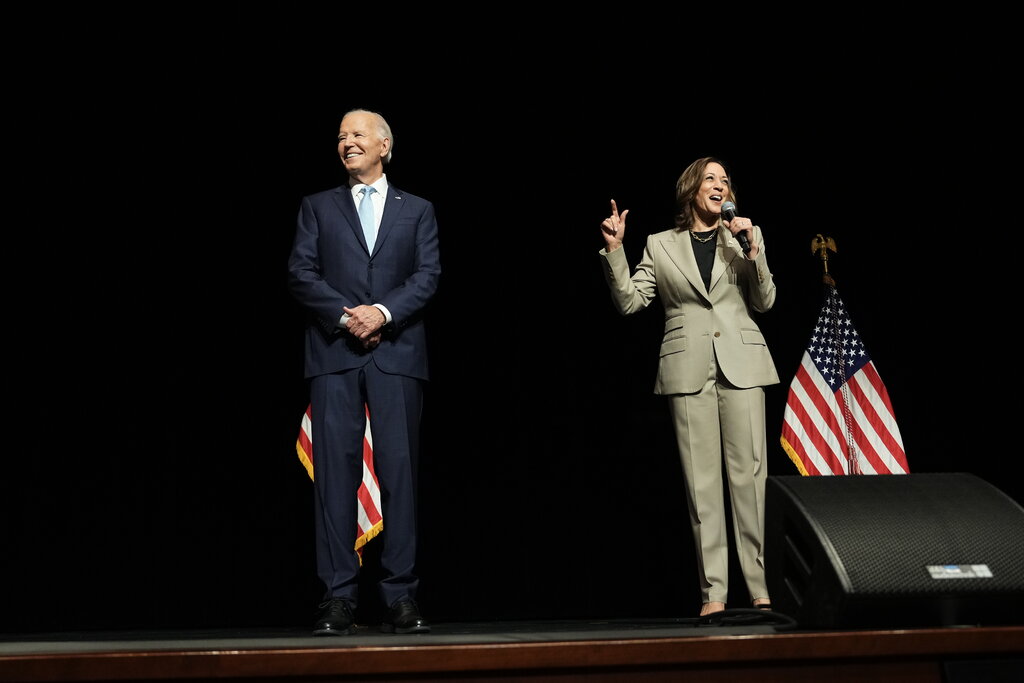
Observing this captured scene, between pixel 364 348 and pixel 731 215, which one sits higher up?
pixel 731 215

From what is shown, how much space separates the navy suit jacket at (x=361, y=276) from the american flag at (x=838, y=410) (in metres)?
1.82

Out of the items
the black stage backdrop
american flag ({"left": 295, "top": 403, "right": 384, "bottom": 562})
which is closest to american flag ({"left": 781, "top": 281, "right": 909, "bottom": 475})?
the black stage backdrop

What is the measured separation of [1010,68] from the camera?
15.3ft

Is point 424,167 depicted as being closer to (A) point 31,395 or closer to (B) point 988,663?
(A) point 31,395

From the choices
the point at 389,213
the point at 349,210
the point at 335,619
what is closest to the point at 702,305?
the point at 389,213

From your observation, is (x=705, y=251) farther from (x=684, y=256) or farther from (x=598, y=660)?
(x=598, y=660)

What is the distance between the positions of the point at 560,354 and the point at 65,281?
6.61 feet

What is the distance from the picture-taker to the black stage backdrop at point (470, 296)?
420cm

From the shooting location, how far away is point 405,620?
2.74 meters

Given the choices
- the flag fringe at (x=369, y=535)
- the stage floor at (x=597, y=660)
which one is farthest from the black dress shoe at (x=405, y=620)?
the flag fringe at (x=369, y=535)

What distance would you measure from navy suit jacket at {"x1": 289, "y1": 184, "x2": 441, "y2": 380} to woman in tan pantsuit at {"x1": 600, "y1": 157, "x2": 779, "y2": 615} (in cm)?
64

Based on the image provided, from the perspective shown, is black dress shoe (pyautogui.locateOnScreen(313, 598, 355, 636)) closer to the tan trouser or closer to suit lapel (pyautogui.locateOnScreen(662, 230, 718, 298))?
Result: the tan trouser

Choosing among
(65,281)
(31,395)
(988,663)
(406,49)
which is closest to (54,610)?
(31,395)

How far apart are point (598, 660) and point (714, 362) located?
5.70ft
